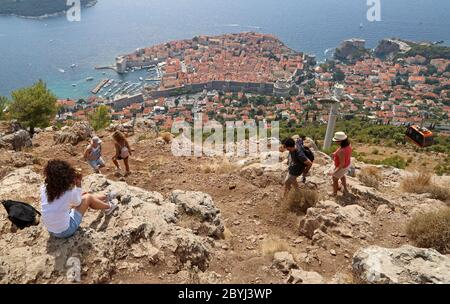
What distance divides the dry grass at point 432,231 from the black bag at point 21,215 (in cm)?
509

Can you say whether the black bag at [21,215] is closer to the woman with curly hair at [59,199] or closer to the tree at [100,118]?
the woman with curly hair at [59,199]

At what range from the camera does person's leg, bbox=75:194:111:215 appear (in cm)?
420

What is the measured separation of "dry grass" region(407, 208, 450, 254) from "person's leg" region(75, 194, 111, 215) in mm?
4219

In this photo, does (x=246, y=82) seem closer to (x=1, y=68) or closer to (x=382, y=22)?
(x=1, y=68)

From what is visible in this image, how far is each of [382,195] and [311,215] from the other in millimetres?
1839

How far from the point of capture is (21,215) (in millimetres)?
4527

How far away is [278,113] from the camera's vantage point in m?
51.4

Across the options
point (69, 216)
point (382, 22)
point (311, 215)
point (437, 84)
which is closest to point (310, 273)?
point (311, 215)

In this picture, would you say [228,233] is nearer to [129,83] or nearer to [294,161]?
[294,161]

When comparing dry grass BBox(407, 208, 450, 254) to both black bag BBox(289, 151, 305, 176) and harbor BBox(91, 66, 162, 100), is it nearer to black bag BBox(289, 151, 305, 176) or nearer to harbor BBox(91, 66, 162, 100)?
black bag BBox(289, 151, 305, 176)

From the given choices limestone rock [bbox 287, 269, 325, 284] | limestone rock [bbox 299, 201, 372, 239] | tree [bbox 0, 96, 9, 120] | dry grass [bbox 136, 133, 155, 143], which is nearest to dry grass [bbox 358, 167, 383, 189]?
limestone rock [bbox 299, 201, 372, 239]

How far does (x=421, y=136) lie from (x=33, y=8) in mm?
104974

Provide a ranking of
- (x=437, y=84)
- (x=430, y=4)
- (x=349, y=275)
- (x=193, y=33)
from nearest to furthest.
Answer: (x=349, y=275), (x=437, y=84), (x=193, y=33), (x=430, y=4)

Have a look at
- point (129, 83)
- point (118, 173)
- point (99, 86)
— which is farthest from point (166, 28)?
point (118, 173)
